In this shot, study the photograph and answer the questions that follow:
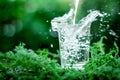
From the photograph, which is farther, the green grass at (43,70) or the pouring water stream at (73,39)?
the pouring water stream at (73,39)

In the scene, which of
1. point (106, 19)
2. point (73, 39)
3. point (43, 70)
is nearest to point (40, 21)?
point (73, 39)

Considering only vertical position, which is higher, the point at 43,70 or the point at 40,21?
the point at 40,21

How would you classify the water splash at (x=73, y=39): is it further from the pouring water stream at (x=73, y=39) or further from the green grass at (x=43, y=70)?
the green grass at (x=43, y=70)

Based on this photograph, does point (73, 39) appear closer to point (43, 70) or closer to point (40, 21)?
point (40, 21)

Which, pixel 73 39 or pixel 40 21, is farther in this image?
pixel 40 21

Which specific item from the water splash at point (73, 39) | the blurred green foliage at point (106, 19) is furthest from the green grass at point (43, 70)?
the blurred green foliage at point (106, 19)

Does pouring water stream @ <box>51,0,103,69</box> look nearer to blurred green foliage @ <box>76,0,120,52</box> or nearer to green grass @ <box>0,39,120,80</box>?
green grass @ <box>0,39,120,80</box>

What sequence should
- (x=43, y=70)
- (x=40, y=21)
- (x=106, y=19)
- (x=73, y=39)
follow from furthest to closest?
(x=106, y=19)
(x=40, y=21)
(x=73, y=39)
(x=43, y=70)

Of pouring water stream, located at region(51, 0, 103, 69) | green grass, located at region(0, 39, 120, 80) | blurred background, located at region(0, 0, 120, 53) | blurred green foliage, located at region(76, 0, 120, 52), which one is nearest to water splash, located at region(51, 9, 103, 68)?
pouring water stream, located at region(51, 0, 103, 69)

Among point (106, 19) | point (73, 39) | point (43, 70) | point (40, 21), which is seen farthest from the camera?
point (106, 19)
